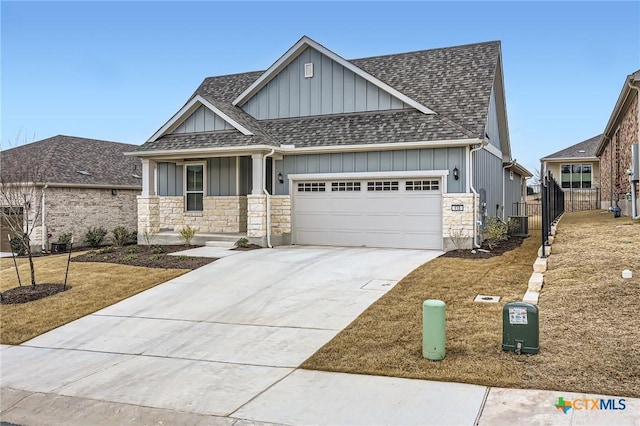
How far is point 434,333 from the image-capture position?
6645 mm

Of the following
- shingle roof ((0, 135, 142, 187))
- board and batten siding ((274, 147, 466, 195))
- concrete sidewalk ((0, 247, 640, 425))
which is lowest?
concrete sidewalk ((0, 247, 640, 425))

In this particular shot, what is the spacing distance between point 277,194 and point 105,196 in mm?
11731

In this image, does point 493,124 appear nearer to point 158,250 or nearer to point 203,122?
point 203,122

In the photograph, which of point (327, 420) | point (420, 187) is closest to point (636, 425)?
point (327, 420)

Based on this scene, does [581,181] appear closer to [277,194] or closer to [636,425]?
[277,194]

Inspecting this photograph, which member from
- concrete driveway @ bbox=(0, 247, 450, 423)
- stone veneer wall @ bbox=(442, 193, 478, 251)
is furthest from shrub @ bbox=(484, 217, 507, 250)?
concrete driveway @ bbox=(0, 247, 450, 423)

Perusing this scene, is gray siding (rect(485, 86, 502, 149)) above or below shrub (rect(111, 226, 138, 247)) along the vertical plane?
above

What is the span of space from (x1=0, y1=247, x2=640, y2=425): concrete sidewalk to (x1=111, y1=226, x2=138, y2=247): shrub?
11016 mm

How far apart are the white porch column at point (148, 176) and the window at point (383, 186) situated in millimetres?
7910

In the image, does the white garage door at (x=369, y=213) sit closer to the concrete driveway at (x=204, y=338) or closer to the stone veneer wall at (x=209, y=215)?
the stone veneer wall at (x=209, y=215)

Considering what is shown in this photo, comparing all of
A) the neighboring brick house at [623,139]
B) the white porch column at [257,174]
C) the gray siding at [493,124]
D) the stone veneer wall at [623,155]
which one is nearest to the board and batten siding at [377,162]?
the white porch column at [257,174]

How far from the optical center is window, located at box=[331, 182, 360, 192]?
55.6 feet

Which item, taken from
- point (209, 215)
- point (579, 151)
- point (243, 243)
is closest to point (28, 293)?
point (243, 243)

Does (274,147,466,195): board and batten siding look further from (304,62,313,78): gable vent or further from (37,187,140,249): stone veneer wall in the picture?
(37,187,140,249): stone veneer wall
